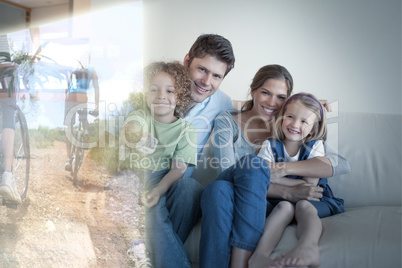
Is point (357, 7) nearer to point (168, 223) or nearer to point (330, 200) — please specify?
point (330, 200)

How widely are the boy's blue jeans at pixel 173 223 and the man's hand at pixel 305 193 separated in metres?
0.31

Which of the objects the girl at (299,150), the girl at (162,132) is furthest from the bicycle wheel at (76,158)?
the girl at (299,150)

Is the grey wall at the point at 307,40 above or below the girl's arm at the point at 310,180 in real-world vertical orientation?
above

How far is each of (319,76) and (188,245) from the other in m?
0.95

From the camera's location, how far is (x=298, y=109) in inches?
46.3

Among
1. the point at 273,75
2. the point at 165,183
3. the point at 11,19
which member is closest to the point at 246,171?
the point at 165,183

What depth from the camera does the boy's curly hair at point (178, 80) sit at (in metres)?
1.26

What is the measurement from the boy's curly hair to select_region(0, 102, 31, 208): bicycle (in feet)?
1.61

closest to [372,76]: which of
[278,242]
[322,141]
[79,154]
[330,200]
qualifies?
[322,141]

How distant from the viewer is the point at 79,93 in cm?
126

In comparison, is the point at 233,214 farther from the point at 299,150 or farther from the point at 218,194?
the point at 299,150

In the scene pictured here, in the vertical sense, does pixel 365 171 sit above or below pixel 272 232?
above

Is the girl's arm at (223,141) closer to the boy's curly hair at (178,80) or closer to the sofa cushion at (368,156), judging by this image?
the boy's curly hair at (178,80)

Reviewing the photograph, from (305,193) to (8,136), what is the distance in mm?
1116
